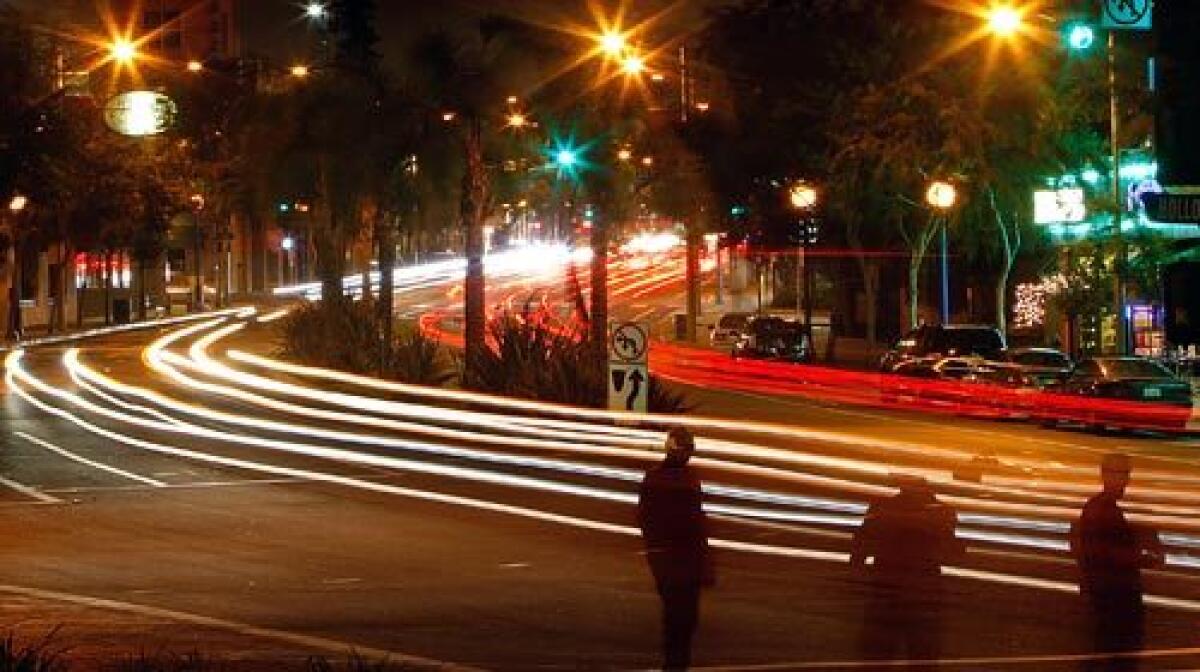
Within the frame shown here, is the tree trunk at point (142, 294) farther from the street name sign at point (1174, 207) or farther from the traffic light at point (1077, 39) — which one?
the street name sign at point (1174, 207)

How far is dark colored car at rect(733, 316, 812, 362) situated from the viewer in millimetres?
59875

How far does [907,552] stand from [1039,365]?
93.4 feet

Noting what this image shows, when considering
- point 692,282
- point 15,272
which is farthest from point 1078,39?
point 15,272

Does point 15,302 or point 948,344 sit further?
point 15,302

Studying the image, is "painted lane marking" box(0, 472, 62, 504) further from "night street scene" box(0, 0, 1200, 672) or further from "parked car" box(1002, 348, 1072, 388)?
"parked car" box(1002, 348, 1072, 388)

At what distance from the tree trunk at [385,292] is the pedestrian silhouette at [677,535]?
3180cm

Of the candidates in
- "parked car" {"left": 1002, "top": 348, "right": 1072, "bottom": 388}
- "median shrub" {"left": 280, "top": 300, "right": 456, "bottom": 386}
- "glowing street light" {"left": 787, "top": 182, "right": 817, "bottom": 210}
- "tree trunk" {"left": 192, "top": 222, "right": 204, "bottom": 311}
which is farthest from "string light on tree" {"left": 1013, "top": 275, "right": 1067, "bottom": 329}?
"tree trunk" {"left": 192, "top": 222, "right": 204, "bottom": 311}

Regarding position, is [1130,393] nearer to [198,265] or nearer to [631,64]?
[631,64]

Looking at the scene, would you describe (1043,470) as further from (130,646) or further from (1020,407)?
(130,646)

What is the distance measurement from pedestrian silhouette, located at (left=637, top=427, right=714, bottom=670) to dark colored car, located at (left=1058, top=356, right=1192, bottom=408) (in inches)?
1001

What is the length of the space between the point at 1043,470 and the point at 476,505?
27.1 ft

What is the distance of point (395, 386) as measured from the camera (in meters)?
37.8

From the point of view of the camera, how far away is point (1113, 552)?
35.9 feet

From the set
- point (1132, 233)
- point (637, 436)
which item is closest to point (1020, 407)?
point (1132, 233)
